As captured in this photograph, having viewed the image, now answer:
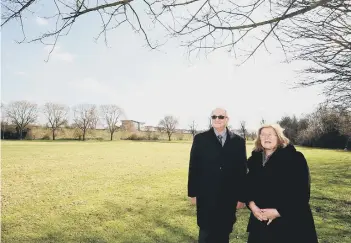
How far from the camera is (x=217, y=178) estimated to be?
4.34m

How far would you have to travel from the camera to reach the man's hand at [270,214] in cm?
363

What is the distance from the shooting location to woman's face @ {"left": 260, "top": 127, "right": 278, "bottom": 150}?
12.4 ft

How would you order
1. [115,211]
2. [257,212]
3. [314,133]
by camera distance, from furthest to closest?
[314,133], [115,211], [257,212]

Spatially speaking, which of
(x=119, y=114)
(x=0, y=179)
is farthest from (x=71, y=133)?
(x=0, y=179)

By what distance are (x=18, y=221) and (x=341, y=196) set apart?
9973 mm

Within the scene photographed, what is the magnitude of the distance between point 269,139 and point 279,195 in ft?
2.23

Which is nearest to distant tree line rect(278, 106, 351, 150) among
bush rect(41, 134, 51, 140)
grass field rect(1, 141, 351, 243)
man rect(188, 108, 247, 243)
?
grass field rect(1, 141, 351, 243)

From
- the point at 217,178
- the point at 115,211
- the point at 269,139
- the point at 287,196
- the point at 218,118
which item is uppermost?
the point at 218,118

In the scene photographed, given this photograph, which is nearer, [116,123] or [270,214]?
[270,214]

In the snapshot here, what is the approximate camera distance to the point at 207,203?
4.40 m

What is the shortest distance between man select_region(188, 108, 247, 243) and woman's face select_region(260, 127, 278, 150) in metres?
0.67

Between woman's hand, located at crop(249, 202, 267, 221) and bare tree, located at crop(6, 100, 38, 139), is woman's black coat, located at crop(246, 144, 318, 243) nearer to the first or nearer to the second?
woman's hand, located at crop(249, 202, 267, 221)

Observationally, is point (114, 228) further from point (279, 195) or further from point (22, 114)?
point (22, 114)

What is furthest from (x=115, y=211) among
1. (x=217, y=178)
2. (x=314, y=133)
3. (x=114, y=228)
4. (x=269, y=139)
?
(x=314, y=133)
